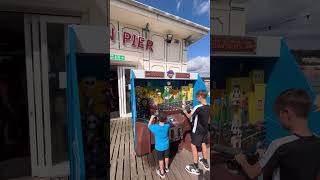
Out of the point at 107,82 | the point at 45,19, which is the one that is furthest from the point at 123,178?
the point at 45,19

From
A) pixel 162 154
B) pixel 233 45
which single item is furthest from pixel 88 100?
pixel 162 154

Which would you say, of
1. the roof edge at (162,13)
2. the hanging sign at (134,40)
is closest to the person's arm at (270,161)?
the roof edge at (162,13)

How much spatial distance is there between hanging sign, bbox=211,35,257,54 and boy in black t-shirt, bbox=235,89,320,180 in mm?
357

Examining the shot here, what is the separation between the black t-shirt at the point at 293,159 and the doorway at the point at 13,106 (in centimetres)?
232

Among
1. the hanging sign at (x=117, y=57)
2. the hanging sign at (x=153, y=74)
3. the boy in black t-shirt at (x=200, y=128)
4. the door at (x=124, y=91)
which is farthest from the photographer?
the hanging sign at (x=117, y=57)

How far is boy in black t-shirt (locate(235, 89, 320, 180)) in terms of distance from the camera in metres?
1.06

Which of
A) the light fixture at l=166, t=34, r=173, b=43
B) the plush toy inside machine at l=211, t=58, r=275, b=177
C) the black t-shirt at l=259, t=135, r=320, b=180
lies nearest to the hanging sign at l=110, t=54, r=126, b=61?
the light fixture at l=166, t=34, r=173, b=43

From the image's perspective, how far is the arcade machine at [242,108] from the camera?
1254mm

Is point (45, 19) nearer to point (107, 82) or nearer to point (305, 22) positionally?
point (107, 82)

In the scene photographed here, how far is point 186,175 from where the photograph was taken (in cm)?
220

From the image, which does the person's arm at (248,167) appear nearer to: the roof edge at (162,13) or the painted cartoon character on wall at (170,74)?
the painted cartoon character on wall at (170,74)

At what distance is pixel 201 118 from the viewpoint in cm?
223

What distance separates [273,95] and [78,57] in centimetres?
114

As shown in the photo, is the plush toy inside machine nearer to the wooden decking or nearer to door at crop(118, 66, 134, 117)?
the wooden decking
